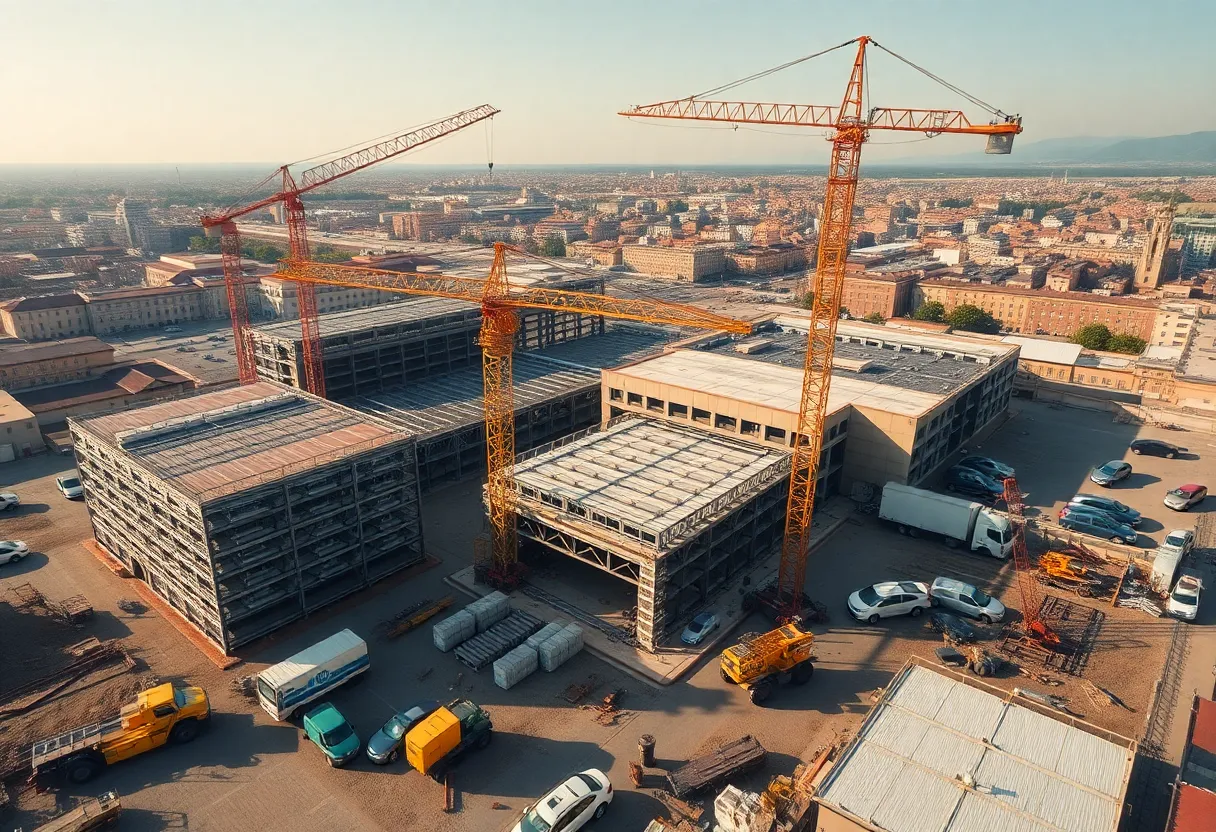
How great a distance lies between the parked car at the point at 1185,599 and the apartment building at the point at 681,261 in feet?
441

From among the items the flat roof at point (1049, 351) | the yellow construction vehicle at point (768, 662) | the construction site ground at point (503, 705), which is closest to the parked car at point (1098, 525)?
the construction site ground at point (503, 705)

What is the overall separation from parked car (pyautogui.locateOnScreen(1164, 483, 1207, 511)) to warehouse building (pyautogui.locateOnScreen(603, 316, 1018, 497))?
1406cm

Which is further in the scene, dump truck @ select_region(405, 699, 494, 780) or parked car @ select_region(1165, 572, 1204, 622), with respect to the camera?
parked car @ select_region(1165, 572, 1204, 622)

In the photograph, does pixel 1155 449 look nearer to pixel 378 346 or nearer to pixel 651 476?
pixel 651 476

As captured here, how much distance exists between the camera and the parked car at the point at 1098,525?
44.0 m

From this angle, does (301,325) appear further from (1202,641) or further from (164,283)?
(164,283)

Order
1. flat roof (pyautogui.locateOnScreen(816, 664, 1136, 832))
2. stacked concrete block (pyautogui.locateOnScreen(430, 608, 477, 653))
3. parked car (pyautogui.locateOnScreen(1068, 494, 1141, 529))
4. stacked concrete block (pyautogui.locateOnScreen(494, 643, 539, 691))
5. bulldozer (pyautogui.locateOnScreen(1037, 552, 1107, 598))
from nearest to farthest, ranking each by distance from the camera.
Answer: flat roof (pyautogui.locateOnScreen(816, 664, 1136, 832)), stacked concrete block (pyautogui.locateOnScreen(494, 643, 539, 691)), stacked concrete block (pyautogui.locateOnScreen(430, 608, 477, 653)), bulldozer (pyautogui.locateOnScreen(1037, 552, 1107, 598)), parked car (pyautogui.locateOnScreen(1068, 494, 1141, 529))

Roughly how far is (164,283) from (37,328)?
36803 mm

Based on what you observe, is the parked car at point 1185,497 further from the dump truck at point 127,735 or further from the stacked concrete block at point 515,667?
the dump truck at point 127,735

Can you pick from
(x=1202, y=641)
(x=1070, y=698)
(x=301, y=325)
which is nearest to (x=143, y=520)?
(x=301, y=325)

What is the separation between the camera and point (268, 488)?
32812 mm

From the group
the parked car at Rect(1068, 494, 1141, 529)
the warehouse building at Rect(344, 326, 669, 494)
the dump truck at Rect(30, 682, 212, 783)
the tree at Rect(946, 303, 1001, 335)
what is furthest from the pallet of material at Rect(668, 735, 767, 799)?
the tree at Rect(946, 303, 1001, 335)

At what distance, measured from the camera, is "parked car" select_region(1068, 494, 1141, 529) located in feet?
153

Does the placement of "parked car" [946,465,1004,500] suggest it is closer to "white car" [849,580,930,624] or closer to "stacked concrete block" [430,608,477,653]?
"white car" [849,580,930,624]
